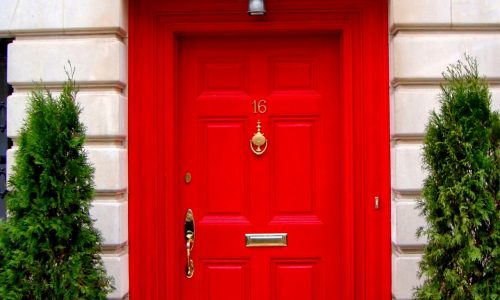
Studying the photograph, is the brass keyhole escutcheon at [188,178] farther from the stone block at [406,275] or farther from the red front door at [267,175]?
the stone block at [406,275]

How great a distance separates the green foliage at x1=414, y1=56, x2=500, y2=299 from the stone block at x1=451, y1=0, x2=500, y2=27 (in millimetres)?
847

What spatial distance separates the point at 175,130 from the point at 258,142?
0.66 m

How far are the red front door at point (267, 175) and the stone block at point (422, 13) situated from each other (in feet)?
1.98

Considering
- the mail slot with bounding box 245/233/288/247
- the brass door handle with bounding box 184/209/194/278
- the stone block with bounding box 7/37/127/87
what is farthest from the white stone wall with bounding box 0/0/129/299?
the mail slot with bounding box 245/233/288/247

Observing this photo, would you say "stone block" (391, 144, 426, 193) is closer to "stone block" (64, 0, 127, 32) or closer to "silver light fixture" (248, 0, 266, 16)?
"silver light fixture" (248, 0, 266, 16)

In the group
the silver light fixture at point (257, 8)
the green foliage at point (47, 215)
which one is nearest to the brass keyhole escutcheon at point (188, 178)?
the green foliage at point (47, 215)

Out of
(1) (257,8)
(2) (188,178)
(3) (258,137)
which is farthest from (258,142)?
(1) (257,8)

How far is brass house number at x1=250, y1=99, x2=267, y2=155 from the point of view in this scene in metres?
5.19

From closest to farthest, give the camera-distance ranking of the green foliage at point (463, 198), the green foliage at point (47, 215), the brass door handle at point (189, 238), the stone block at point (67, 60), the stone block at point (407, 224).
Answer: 1. the green foliage at point (463, 198)
2. the green foliage at point (47, 215)
3. the stone block at point (407, 224)
4. the stone block at point (67, 60)
5. the brass door handle at point (189, 238)

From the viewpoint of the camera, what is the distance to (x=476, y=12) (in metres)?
4.84

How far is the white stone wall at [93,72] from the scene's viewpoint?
4.86 meters

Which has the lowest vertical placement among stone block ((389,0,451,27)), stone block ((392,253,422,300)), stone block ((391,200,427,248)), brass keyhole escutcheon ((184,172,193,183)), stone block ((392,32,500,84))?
stone block ((392,253,422,300))

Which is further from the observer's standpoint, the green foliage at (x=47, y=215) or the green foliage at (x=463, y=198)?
the green foliage at (x=47, y=215)

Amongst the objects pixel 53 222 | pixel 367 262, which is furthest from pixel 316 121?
pixel 53 222
